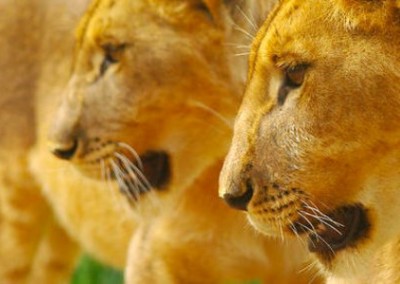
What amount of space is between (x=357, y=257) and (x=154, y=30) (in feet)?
3.44

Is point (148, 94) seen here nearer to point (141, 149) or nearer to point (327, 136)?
point (141, 149)

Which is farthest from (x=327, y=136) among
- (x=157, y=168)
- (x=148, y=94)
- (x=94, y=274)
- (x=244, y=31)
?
(x=94, y=274)

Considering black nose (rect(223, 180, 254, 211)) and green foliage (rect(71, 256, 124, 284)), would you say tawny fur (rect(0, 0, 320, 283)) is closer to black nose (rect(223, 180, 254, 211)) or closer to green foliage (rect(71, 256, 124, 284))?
green foliage (rect(71, 256, 124, 284))

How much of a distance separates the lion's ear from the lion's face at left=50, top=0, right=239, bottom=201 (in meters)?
0.83

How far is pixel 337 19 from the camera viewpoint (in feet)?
9.12

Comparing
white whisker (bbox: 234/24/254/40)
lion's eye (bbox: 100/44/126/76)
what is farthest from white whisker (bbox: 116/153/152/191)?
white whisker (bbox: 234/24/254/40)

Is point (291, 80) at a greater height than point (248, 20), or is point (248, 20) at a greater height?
point (291, 80)

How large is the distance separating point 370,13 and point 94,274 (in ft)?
10.3

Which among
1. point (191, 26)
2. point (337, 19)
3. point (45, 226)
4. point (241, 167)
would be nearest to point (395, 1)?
point (337, 19)

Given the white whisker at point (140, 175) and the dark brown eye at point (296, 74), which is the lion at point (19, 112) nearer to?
the white whisker at point (140, 175)

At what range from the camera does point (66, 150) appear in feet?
12.1

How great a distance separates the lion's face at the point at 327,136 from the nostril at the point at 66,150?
857mm

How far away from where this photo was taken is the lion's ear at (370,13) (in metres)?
2.71

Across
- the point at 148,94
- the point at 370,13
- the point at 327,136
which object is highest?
the point at 370,13
